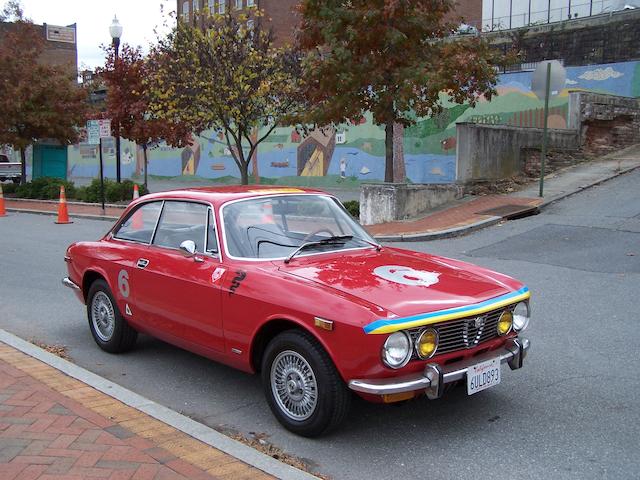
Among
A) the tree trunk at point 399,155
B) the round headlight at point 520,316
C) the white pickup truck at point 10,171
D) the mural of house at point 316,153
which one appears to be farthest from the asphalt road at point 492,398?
the white pickup truck at point 10,171

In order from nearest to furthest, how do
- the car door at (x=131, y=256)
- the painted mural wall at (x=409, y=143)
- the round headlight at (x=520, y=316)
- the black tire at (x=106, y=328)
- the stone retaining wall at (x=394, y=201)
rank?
the round headlight at (x=520, y=316), the car door at (x=131, y=256), the black tire at (x=106, y=328), the stone retaining wall at (x=394, y=201), the painted mural wall at (x=409, y=143)

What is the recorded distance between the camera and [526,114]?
2148 centimetres

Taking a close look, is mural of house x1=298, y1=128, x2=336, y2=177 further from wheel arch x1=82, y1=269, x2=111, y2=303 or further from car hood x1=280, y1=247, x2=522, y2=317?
car hood x1=280, y1=247, x2=522, y2=317

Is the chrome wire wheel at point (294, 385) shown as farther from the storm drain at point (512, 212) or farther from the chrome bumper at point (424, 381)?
the storm drain at point (512, 212)

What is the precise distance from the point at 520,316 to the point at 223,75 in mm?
12391

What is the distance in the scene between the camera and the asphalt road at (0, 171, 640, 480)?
12.0 ft

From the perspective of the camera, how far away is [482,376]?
3.87 metres

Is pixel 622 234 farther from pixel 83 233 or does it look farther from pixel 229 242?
pixel 83 233

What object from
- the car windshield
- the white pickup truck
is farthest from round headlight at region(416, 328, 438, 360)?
the white pickup truck

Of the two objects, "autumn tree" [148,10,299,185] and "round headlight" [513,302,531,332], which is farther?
"autumn tree" [148,10,299,185]

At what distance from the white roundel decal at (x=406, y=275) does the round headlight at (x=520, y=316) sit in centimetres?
58

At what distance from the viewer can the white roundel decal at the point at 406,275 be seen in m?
4.10

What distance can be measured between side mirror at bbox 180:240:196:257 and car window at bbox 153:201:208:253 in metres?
0.11

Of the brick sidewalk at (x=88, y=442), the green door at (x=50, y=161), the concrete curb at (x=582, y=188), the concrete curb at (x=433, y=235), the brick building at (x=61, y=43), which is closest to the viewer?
the brick sidewalk at (x=88, y=442)
